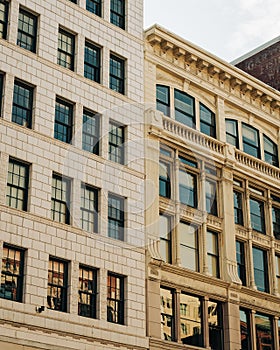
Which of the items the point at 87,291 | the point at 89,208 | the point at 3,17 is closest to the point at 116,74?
the point at 3,17


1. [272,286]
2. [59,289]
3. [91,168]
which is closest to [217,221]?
[272,286]

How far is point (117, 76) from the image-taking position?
36531mm

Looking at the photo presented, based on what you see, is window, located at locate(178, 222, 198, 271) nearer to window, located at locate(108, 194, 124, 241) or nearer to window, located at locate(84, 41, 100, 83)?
window, located at locate(108, 194, 124, 241)

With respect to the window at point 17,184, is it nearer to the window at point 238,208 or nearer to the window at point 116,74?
the window at point 116,74

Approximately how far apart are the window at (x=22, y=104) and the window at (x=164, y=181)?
8.42m

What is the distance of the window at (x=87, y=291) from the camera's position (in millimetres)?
30781

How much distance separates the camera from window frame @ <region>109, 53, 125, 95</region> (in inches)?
1426

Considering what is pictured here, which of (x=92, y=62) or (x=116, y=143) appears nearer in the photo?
(x=116, y=143)

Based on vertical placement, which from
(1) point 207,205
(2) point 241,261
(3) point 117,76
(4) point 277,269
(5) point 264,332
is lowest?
(5) point 264,332

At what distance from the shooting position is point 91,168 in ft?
108

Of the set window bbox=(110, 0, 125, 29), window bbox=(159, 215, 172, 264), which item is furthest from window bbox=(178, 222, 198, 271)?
window bbox=(110, 0, 125, 29)

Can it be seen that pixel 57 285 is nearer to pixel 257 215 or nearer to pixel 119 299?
pixel 119 299

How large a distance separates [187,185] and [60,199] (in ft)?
30.8

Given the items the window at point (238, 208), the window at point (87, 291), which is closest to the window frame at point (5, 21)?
the window at point (87, 291)
